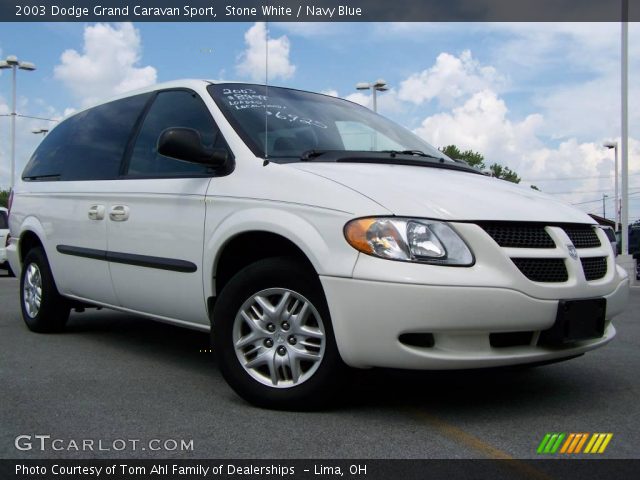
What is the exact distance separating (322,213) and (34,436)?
155cm

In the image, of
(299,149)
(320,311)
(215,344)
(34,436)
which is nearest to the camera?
(34,436)

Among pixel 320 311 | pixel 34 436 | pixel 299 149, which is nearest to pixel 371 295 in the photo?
pixel 320 311

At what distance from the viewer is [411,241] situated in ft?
9.84

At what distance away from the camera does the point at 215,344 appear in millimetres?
3492

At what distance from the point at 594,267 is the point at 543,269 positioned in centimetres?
51

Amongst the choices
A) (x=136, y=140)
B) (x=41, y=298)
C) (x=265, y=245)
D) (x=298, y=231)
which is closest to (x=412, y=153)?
(x=265, y=245)

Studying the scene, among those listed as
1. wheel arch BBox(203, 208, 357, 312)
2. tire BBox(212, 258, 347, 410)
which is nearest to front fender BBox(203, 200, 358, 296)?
wheel arch BBox(203, 208, 357, 312)

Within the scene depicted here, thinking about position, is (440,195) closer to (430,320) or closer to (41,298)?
(430,320)

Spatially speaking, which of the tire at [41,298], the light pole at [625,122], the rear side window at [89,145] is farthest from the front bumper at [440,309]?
the light pole at [625,122]

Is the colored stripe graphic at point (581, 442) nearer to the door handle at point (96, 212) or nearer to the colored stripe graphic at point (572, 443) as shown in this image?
the colored stripe graphic at point (572, 443)

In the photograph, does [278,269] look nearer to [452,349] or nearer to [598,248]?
[452,349]

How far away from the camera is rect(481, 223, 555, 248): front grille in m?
3.08

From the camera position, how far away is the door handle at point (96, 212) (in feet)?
15.3
